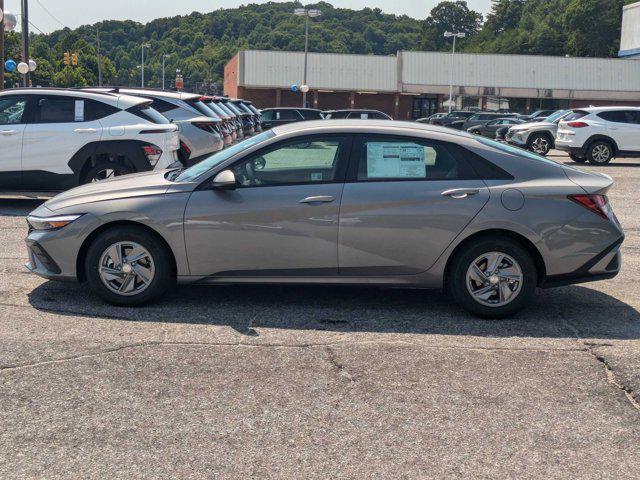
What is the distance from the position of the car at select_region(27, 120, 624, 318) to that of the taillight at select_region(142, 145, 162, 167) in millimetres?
4823

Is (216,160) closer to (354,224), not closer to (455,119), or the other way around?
(354,224)

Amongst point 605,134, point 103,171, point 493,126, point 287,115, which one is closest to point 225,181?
point 103,171

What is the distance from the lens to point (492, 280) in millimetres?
6289

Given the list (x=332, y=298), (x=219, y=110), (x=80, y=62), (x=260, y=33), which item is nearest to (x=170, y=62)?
(x=260, y=33)

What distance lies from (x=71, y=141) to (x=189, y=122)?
3.53 metres

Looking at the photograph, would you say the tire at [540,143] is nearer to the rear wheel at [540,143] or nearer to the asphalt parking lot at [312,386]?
the rear wheel at [540,143]

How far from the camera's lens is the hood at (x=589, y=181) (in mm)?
6336

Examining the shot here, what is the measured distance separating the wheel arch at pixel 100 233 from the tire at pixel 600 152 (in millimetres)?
17974

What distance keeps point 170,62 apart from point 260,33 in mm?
22135

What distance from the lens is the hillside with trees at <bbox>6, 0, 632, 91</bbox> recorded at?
112562mm

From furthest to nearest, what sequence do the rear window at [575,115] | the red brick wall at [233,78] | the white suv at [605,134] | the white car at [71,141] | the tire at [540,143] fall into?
the red brick wall at [233,78] < the tire at [540,143] < the rear window at [575,115] < the white suv at [605,134] < the white car at [71,141]

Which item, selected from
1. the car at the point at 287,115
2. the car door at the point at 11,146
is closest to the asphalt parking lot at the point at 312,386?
the car door at the point at 11,146

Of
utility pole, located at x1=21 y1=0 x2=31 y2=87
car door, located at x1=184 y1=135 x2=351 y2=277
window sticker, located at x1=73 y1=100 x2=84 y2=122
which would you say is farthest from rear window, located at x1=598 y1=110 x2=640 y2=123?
utility pole, located at x1=21 y1=0 x2=31 y2=87

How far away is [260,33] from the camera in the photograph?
136m
